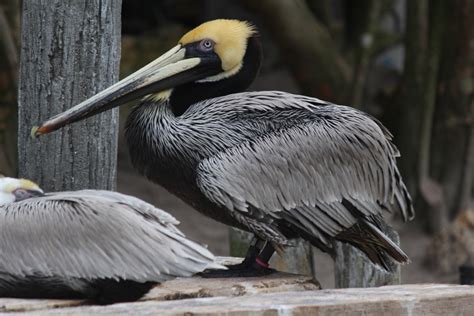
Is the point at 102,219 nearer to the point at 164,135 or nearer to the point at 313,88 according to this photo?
the point at 164,135

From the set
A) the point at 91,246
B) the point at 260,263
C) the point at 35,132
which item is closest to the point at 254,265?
the point at 260,263

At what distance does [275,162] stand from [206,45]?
2.51 feet

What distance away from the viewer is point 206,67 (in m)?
5.76

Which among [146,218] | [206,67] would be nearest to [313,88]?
[206,67]

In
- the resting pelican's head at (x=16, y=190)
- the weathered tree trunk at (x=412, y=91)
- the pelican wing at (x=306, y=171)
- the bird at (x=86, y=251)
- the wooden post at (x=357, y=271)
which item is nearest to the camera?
the bird at (x=86, y=251)

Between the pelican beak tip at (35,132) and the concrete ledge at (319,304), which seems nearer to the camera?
the concrete ledge at (319,304)

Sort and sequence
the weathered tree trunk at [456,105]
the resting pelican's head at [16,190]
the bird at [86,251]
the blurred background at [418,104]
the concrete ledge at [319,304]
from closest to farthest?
1. the concrete ledge at [319,304]
2. the bird at [86,251]
3. the resting pelican's head at [16,190]
4. the blurred background at [418,104]
5. the weathered tree trunk at [456,105]

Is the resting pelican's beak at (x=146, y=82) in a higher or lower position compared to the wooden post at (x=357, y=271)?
higher

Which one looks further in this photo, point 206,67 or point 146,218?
point 206,67

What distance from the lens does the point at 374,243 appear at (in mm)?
5605

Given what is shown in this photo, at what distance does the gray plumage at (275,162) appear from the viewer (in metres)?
5.32

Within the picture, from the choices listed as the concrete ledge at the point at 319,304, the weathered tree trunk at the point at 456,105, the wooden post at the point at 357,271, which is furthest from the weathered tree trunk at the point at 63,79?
the weathered tree trunk at the point at 456,105

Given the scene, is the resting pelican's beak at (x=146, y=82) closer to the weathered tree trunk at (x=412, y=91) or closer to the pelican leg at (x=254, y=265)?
the pelican leg at (x=254, y=265)

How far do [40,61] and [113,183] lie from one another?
669 millimetres
